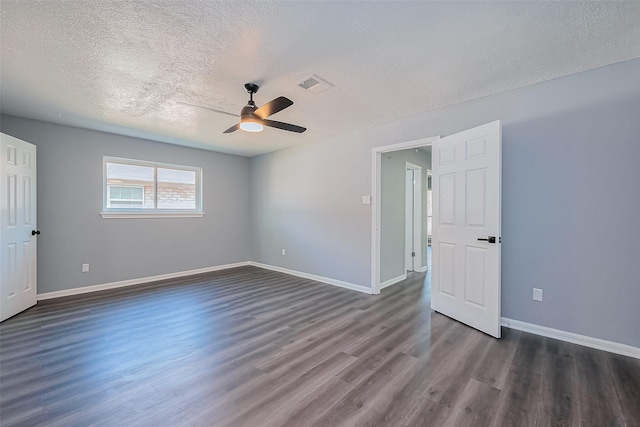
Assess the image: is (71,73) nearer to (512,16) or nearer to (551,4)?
(512,16)

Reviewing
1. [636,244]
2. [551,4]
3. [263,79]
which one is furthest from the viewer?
[263,79]

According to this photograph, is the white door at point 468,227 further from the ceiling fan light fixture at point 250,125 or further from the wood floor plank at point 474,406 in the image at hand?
the ceiling fan light fixture at point 250,125

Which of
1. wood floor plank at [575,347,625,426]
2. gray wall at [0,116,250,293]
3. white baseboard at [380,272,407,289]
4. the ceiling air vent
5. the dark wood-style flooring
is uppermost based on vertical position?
the ceiling air vent

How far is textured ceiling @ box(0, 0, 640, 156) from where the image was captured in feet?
5.69

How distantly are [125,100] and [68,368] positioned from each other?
8.92ft

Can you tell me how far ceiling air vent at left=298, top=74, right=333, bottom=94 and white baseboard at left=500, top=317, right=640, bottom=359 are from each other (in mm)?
3106

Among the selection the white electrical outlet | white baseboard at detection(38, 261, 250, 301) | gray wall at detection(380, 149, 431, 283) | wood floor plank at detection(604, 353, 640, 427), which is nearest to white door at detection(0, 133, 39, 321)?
white baseboard at detection(38, 261, 250, 301)

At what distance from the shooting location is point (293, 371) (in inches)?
81.3

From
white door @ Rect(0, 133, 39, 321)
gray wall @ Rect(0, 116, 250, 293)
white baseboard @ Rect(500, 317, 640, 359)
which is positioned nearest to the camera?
white baseboard @ Rect(500, 317, 640, 359)

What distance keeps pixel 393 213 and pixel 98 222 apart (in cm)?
486

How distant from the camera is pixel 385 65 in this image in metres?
2.36

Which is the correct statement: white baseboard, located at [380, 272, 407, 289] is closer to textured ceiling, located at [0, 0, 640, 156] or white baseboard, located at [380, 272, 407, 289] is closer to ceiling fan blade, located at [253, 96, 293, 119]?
textured ceiling, located at [0, 0, 640, 156]

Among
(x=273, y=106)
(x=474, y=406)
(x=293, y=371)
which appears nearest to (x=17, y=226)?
(x=273, y=106)

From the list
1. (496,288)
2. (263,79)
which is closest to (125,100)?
(263,79)
